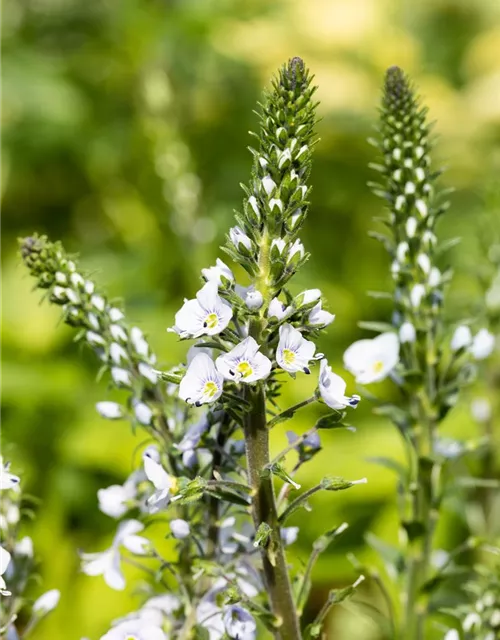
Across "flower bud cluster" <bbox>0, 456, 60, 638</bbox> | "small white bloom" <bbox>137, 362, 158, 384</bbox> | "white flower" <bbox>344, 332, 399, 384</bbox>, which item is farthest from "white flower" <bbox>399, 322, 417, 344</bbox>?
"flower bud cluster" <bbox>0, 456, 60, 638</bbox>

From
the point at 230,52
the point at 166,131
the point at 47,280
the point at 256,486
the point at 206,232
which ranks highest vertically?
the point at 230,52

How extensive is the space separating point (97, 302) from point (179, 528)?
19 cm

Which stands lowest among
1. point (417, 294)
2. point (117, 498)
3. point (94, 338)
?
point (117, 498)

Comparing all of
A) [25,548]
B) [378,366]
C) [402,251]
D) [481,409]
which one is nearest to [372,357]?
[378,366]

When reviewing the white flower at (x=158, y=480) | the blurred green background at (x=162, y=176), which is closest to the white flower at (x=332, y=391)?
the white flower at (x=158, y=480)

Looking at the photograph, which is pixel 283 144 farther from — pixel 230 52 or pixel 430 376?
pixel 230 52

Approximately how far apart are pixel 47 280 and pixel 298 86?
0.25 m

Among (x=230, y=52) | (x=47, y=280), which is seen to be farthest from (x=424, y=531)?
(x=230, y=52)

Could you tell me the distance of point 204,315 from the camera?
52 cm

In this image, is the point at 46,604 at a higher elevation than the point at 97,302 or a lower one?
lower

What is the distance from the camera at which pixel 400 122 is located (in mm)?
787

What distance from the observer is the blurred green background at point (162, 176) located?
171 cm

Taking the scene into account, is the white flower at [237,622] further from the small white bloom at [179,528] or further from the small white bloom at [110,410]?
the small white bloom at [110,410]

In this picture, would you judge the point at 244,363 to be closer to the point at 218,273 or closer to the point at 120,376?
the point at 218,273
